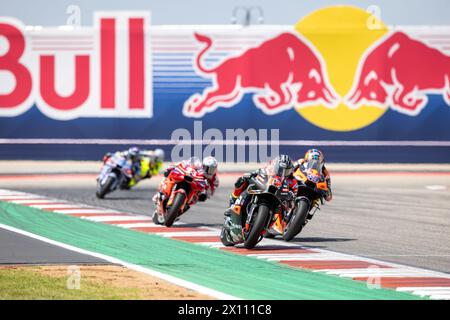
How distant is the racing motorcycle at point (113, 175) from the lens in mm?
26188

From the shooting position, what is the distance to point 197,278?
→ 45.0 feet

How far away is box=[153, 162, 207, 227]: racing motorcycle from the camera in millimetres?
19734

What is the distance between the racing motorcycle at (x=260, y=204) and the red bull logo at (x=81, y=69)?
22704mm

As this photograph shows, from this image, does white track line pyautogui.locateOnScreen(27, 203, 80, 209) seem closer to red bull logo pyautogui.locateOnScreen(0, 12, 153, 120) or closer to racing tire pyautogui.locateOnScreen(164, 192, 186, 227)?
racing tire pyautogui.locateOnScreen(164, 192, 186, 227)

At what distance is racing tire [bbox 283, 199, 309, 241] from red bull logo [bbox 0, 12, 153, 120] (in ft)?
70.5

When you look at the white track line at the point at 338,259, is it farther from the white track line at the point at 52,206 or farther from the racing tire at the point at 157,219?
the white track line at the point at 52,206

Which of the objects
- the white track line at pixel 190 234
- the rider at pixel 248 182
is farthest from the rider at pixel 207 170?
the rider at pixel 248 182

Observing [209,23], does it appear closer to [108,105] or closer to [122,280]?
[108,105]

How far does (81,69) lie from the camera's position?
39531mm

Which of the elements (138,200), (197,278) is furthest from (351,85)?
(197,278)

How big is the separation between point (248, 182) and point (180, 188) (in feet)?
11.3

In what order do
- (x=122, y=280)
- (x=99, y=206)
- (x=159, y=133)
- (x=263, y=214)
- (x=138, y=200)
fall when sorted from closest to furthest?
1. (x=122, y=280)
2. (x=263, y=214)
3. (x=99, y=206)
4. (x=138, y=200)
5. (x=159, y=133)

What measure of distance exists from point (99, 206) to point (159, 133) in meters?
14.8

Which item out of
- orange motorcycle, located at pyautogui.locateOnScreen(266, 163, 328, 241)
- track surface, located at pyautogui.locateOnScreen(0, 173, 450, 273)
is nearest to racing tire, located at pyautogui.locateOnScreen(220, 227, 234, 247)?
orange motorcycle, located at pyautogui.locateOnScreen(266, 163, 328, 241)
